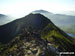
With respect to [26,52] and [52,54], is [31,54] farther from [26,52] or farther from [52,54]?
[52,54]

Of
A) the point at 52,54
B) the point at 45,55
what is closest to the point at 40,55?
the point at 45,55

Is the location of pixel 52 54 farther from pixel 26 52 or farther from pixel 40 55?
pixel 26 52

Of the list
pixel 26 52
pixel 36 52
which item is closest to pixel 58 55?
pixel 36 52

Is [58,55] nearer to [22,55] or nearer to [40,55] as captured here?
[40,55]

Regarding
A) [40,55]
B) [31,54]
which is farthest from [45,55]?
[31,54]

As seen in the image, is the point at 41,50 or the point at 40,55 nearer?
the point at 40,55

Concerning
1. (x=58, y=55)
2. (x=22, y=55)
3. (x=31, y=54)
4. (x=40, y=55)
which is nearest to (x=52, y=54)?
(x=58, y=55)
